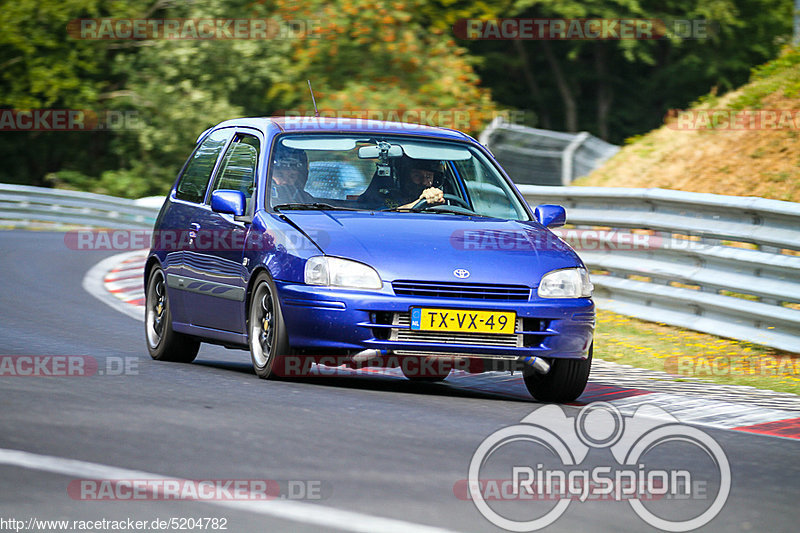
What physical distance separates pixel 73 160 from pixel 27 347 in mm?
31612

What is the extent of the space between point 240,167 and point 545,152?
39.4ft

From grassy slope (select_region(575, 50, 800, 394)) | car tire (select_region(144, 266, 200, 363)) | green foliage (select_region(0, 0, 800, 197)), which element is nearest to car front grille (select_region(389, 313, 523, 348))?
car tire (select_region(144, 266, 200, 363))

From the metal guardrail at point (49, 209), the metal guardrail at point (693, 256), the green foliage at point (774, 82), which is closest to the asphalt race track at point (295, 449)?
the metal guardrail at point (693, 256)

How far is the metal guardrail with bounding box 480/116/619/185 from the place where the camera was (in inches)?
828

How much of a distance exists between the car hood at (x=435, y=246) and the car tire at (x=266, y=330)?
0.45 metres

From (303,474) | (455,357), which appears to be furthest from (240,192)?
(303,474)

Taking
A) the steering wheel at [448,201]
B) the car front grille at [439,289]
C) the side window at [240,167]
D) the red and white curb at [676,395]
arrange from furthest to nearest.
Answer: the side window at [240,167] → the steering wheel at [448,201] → the car front grille at [439,289] → the red and white curb at [676,395]

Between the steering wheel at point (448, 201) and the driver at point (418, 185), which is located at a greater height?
the driver at point (418, 185)

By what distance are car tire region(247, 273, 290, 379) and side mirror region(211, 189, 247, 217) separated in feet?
1.66

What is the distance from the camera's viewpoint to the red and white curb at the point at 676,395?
8.47m

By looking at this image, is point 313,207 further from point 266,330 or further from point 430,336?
point 430,336

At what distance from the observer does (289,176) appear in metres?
9.65

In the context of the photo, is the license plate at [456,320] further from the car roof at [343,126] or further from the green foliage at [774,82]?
the green foliage at [774,82]

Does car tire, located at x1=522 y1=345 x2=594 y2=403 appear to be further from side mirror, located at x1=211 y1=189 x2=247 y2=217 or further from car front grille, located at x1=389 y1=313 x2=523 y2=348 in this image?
side mirror, located at x1=211 y1=189 x2=247 y2=217
